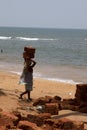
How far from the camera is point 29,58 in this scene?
39.7ft

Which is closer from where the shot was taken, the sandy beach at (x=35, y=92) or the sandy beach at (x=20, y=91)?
the sandy beach at (x=35, y=92)

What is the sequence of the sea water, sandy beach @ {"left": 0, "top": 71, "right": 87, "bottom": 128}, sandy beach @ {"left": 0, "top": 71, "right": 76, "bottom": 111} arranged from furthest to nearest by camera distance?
1. the sea water
2. sandy beach @ {"left": 0, "top": 71, "right": 76, "bottom": 111}
3. sandy beach @ {"left": 0, "top": 71, "right": 87, "bottom": 128}

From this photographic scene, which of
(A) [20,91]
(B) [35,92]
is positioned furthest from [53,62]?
(A) [20,91]

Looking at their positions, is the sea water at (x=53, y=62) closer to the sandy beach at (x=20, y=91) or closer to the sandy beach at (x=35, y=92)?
the sandy beach at (x=20, y=91)

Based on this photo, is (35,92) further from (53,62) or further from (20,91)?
(53,62)

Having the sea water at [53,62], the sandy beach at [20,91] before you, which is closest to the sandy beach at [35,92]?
the sandy beach at [20,91]

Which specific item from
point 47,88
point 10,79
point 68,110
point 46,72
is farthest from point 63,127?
point 46,72

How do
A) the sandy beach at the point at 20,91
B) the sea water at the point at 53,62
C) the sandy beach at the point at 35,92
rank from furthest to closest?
the sea water at the point at 53,62, the sandy beach at the point at 20,91, the sandy beach at the point at 35,92

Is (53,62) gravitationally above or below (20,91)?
below

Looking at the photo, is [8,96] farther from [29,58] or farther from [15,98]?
[29,58]

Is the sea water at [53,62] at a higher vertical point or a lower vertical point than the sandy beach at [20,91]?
lower

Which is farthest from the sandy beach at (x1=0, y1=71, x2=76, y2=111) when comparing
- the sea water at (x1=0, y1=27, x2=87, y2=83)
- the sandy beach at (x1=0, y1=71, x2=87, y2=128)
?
the sea water at (x1=0, y1=27, x2=87, y2=83)

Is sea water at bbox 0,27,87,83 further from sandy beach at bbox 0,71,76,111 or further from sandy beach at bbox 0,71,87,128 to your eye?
Answer: sandy beach at bbox 0,71,87,128

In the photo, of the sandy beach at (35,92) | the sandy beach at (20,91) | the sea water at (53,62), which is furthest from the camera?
the sea water at (53,62)
